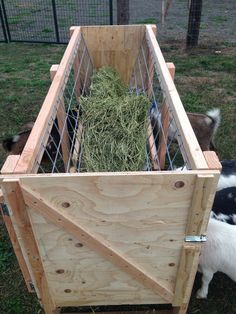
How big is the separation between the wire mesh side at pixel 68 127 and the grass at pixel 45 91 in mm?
967

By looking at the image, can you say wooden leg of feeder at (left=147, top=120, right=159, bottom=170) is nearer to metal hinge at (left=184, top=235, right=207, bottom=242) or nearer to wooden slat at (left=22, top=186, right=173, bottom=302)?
wooden slat at (left=22, top=186, right=173, bottom=302)

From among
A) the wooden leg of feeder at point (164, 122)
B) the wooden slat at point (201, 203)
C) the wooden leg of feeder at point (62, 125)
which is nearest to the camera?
the wooden slat at point (201, 203)

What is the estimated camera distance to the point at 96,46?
4.87 metres

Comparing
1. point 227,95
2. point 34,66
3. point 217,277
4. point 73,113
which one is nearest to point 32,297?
point 217,277

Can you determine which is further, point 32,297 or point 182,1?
point 182,1

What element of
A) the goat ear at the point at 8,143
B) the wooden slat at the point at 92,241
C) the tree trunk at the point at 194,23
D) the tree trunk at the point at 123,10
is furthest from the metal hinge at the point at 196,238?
the tree trunk at the point at 194,23

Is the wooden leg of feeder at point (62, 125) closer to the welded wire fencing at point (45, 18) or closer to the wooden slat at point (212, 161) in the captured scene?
the wooden slat at point (212, 161)

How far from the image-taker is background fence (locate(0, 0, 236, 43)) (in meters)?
9.87

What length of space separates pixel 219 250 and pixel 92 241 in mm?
1270

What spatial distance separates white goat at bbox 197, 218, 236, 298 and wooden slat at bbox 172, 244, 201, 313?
1.62ft

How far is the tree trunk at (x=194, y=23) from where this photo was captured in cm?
805

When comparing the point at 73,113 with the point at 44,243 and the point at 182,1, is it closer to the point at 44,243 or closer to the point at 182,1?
the point at 44,243

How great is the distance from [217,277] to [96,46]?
3.33m

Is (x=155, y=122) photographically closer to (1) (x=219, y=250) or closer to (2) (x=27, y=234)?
(1) (x=219, y=250)
